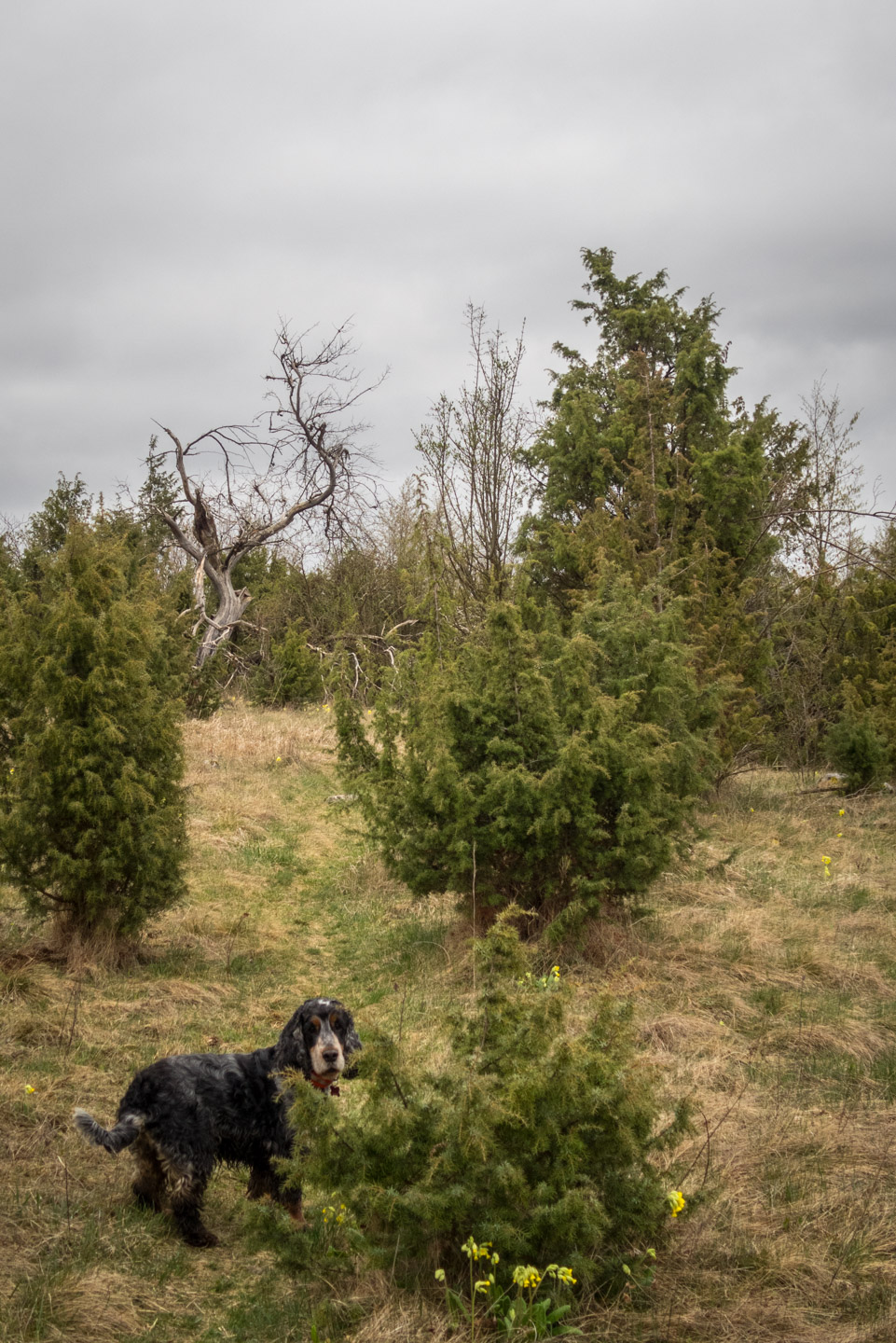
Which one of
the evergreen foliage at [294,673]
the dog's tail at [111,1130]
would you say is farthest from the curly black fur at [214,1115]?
the evergreen foliage at [294,673]

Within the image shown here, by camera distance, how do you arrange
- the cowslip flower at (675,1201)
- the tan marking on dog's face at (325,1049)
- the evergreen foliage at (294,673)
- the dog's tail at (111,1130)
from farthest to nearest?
1. the evergreen foliage at (294,673)
2. the tan marking on dog's face at (325,1049)
3. the dog's tail at (111,1130)
4. the cowslip flower at (675,1201)

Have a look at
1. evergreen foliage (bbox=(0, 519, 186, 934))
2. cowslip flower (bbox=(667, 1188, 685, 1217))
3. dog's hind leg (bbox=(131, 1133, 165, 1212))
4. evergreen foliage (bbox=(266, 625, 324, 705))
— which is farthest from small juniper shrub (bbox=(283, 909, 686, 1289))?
evergreen foliage (bbox=(266, 625, 324, 705))

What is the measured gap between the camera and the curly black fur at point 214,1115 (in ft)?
12.0

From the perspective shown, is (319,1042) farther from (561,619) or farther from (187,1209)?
(561,619)

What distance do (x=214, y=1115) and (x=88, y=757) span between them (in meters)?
3.25

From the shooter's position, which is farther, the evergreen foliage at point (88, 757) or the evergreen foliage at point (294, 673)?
the evergreen foliage at point (294, 673)

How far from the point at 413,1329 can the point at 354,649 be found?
19161 mm

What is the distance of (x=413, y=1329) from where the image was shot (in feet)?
9.08

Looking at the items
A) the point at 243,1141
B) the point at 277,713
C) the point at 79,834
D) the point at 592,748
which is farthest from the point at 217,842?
the point at 277,713

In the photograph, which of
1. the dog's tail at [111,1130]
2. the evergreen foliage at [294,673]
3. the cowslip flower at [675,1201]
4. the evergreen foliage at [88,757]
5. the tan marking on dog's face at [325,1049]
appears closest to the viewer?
the cowslip flower at [675,1201]

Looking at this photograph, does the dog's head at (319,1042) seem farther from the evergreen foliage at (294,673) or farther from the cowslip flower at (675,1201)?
the evergreen foliage at (294,673)

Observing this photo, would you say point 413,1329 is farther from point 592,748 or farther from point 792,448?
point 792,448

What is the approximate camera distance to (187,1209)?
3619mm

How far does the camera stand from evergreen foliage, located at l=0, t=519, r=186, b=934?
254 inches
